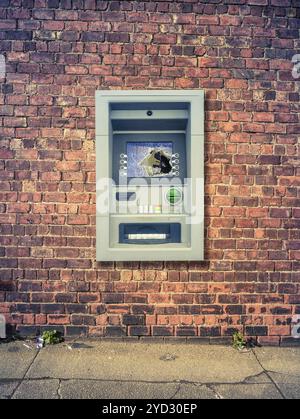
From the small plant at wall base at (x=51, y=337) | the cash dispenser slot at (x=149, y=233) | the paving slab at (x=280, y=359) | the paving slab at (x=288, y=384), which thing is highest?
the cash dispenser slot at (x=149, y=233)

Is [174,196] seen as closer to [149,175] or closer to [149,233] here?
[149,175]

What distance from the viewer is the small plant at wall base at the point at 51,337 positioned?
314cm

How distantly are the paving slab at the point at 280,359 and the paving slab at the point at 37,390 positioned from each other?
5.51 feet

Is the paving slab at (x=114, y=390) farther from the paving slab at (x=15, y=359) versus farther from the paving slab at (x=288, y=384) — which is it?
the paving slab at (x=288, y=384)

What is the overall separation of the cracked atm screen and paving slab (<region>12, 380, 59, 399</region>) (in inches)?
73.4

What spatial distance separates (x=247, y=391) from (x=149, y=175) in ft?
6.42

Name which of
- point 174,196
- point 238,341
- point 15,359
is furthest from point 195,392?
point 174,196

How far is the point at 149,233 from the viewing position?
10.5 ft

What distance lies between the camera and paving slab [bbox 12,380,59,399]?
236 centimetres

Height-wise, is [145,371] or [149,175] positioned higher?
[149,175]

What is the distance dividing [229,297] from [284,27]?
2635mm

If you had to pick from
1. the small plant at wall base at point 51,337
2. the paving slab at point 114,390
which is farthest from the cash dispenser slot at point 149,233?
the paving slab at point 114,390

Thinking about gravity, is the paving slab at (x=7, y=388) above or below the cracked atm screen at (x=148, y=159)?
below

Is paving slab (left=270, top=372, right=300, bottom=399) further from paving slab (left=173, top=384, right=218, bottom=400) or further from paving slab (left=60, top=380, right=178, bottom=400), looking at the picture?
paving slab (left=60, top=380, right=178, bottom=400)
